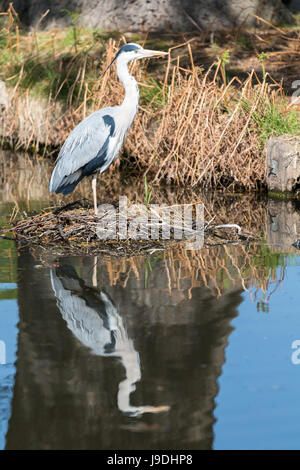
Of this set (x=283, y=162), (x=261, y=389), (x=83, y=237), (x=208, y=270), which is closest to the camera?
(x=261, y=389)

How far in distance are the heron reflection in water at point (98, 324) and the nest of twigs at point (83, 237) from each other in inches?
23.5

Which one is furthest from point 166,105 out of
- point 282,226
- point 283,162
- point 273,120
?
point 282,226

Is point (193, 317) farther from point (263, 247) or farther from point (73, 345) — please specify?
point (263, 247)

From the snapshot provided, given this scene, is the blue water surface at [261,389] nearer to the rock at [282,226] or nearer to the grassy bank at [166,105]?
the rock at [282,226]

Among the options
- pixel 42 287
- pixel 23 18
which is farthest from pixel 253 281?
pixel 23 18

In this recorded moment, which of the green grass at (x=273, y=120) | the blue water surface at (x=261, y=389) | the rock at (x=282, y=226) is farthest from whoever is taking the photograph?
the green grass at (x=273, y=120)

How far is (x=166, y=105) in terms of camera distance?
1005 centimetres

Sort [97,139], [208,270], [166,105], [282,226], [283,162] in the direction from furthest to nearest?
[166,105], [283,162], [282,226], [97,139], [208,270]

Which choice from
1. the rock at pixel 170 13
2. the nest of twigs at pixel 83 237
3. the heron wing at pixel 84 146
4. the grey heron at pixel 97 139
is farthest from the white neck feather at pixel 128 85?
the rock at pixel 170 13

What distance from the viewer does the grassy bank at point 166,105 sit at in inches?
377

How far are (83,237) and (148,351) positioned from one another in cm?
260

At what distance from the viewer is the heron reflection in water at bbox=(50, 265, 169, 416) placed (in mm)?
4059

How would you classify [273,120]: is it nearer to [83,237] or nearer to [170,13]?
[83,237]
